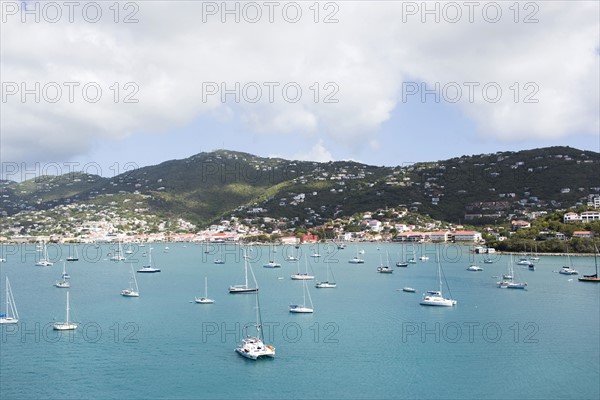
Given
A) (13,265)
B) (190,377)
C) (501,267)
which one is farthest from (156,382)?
(13,265)

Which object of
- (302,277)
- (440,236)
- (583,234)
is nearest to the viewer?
(302,277)

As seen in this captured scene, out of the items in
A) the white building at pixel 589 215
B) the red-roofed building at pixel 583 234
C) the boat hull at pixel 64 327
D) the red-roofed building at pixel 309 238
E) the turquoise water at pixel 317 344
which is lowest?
the turquoise water at pixel 317 344

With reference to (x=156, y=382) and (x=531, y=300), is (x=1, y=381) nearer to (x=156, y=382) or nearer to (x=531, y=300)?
(x=156, y=382)

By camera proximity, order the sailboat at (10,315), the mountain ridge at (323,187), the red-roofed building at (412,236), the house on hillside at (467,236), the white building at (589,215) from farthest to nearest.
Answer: the mountain ridge at (323,187), the red-roofed building at (412,236), the house on hillside at (467,236), the white building at (589,215), the sailboat at (10,315)

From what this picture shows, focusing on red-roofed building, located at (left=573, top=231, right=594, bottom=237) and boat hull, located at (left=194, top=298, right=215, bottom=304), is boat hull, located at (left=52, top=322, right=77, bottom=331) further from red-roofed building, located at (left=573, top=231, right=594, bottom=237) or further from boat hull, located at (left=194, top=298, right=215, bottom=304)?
red-roofed building, located at (left=573, top=231, right=594, bottom=237)

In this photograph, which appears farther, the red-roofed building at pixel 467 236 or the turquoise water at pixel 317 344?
the red-roofed building at pixel 467 236

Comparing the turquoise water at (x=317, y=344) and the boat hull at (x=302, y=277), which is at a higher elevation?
the boat hull at (x=302, y=277)

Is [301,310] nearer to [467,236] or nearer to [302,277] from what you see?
[302,277]

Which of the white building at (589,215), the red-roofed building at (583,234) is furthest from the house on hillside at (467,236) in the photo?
the red-roofed building at (583,234)

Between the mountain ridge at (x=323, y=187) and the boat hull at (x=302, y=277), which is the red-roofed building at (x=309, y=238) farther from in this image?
the boat hull at (x=302, y=277)

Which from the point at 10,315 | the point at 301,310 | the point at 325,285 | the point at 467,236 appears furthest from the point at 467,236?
the point at 10,315
